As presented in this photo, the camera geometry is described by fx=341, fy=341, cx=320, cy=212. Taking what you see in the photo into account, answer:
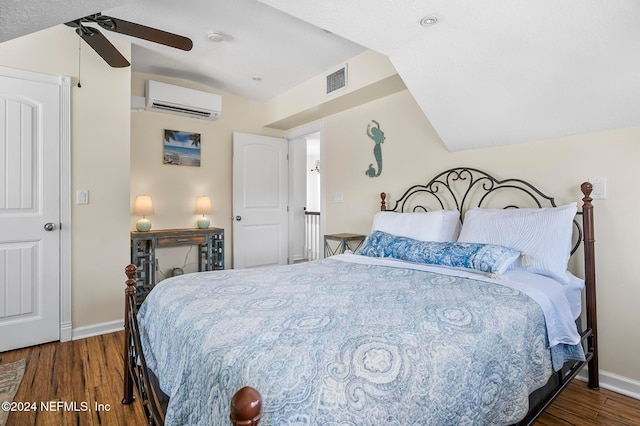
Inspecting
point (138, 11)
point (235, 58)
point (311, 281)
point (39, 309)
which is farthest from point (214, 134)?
point (311, 281)

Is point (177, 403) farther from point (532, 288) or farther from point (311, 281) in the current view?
point (532, 288)

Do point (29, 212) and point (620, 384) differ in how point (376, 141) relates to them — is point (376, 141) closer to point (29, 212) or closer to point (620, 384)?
point (620, 384)

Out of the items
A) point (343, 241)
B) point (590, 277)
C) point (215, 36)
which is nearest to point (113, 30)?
point (215, 36)

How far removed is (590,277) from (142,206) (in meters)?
3.88

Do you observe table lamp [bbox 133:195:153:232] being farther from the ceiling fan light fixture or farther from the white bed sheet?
the white bed sheet

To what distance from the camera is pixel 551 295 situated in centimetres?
166

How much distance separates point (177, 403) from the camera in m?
1.08

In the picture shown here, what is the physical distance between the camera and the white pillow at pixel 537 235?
1.91 metres

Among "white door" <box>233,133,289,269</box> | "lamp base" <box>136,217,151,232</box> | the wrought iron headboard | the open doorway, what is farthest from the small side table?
"lamp base" <box>136,217,151,232</box>

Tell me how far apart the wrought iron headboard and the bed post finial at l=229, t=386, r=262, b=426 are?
228cm

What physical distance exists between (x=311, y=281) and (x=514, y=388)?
1001 mm

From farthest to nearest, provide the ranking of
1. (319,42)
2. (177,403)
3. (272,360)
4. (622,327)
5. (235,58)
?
(235,58), (319,42), (622,327), (177,403), (272,360)

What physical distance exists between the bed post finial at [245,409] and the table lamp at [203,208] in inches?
143

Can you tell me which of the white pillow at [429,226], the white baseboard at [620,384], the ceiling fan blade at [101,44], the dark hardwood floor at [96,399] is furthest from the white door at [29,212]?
the white baseboard at [620,384]
